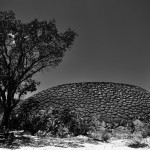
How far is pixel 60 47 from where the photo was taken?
18125mm

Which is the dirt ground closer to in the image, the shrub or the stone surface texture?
the shrub

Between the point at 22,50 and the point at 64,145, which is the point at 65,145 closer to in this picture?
the point at 64,145

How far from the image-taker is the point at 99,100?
26.1 meters

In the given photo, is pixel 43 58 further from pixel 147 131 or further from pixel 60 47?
pixel 147 131

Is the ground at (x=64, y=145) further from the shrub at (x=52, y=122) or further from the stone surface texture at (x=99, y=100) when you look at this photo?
the stone surface texture at (x=99, y=100)

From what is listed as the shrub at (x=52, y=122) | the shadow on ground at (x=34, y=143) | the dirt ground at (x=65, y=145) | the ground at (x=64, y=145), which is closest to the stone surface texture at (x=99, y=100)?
the shrub at (x=52, y=122)

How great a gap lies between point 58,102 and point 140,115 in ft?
25.6

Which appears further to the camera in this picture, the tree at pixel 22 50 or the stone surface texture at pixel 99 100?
the stone surface texture at pixel 99 100

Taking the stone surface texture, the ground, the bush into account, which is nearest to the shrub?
the bush

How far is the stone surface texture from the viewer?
24102 millimetres

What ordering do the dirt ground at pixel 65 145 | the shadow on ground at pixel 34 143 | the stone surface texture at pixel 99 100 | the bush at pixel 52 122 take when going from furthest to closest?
the stone surface texture at pixel 99 100 < the bush at pixel 52 122 < the shadow on ground at pixel 34 143 < the dirt ground at pixel 65 145

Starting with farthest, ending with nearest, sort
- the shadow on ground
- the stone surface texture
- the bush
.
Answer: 1. the stone surface texture
2. the bush
3. the shadow on ground

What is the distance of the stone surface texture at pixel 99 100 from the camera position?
949 inches

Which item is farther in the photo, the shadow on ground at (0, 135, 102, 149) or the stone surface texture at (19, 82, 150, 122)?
the stone surface texture at (19, 82, 150, 122)
